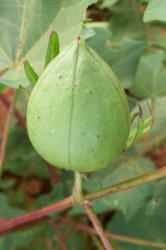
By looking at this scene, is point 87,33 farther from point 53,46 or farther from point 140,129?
point 140,129

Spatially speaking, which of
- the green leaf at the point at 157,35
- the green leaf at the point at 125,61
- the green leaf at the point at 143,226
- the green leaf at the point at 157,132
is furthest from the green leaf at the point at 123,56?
the green leaf at the point at 157,35

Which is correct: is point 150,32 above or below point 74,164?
below

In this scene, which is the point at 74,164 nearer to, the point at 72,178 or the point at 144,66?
the point at 72,178

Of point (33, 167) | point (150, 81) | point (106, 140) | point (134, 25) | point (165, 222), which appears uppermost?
point (106, 140)

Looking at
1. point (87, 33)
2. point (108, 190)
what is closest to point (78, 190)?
point (108, 190)

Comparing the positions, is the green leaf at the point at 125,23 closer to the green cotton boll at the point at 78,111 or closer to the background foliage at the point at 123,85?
the background foliage at the point at 123,85

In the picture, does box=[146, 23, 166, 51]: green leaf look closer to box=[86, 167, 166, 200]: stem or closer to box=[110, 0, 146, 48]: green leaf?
box=[110, 0, 146, 48]: green leaf

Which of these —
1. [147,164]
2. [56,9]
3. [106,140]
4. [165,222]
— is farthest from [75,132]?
[165,222]
